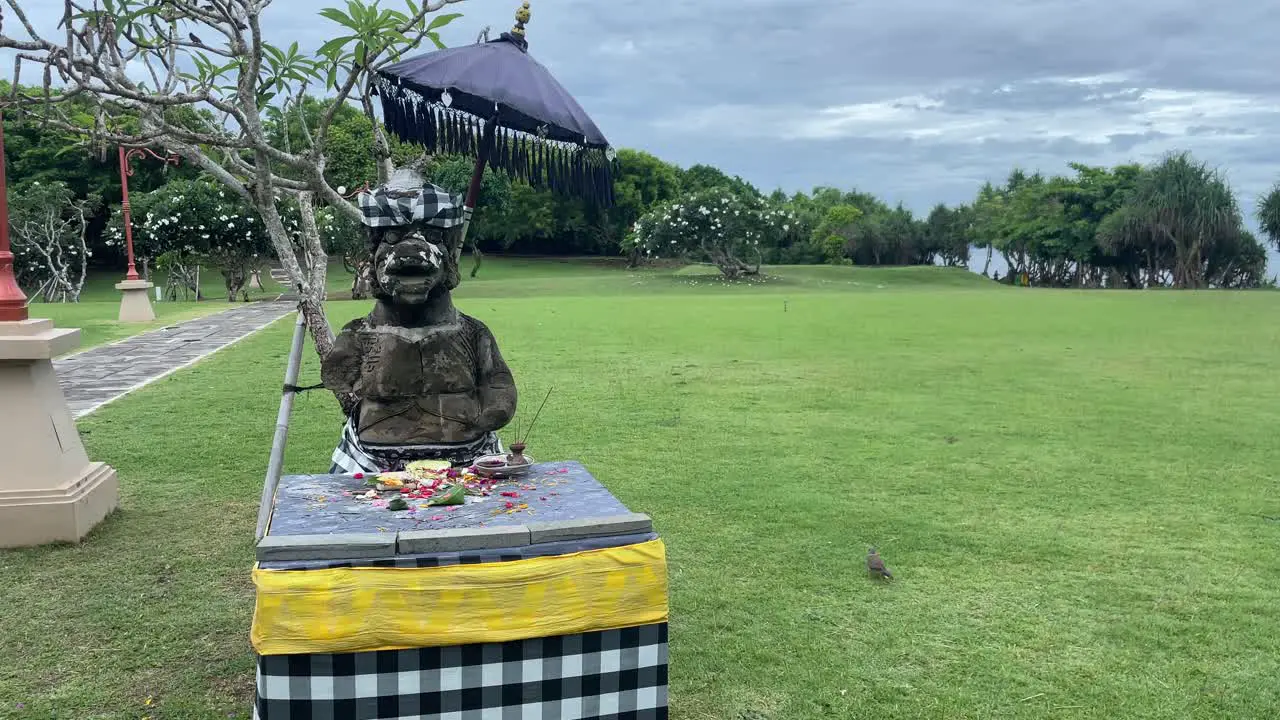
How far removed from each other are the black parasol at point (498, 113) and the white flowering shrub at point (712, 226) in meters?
31.9

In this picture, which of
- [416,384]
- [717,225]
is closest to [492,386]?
[416,384]

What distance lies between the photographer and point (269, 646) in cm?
243

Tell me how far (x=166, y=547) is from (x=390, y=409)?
218 cm

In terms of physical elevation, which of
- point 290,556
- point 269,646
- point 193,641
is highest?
point 290,556

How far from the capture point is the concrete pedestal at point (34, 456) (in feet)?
16.3

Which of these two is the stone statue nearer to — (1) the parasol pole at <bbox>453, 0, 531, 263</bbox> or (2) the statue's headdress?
(2) the statue's headdress

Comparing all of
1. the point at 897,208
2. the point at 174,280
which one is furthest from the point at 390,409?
the point at 897,208

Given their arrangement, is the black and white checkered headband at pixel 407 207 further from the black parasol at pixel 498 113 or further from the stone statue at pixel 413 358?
the black parasol at pixel 498 113

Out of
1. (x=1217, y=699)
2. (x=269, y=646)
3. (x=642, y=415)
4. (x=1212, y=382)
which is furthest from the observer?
(x=1212, y=382)

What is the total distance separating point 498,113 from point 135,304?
1731 cm

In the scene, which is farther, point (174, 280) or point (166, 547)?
point (174, 280)

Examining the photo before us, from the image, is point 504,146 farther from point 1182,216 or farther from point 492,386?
point 1182,216

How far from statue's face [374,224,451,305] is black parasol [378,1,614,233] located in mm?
356

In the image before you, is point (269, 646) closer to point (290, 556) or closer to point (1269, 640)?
point (290, 556)
